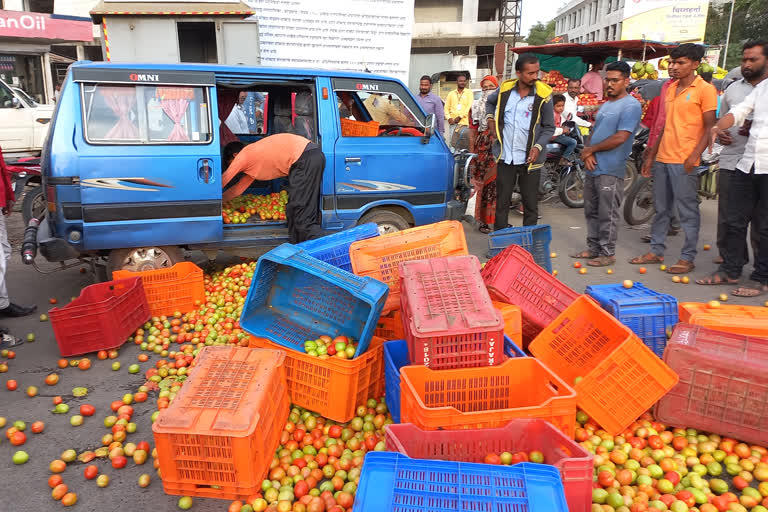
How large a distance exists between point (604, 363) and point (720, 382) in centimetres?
68

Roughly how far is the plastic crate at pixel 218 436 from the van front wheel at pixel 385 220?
3483 mm

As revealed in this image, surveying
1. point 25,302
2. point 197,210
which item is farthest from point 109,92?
point 25,302

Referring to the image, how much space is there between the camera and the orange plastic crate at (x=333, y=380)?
3305mm

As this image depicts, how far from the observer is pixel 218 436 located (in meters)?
2.65

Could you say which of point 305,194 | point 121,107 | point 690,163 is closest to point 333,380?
point 305,194

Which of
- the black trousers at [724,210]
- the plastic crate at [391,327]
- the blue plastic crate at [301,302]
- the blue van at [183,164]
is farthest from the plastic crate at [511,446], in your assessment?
the black trousers at [724,210]

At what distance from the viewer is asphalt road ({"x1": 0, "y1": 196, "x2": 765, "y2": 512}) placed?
2.95m

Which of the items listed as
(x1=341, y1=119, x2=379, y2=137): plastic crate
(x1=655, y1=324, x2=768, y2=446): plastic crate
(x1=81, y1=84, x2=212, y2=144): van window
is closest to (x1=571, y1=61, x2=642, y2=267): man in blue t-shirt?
(x1=341, y1=119, x2=379, y2=137): plastic crate

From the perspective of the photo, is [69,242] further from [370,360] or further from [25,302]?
[370,360]

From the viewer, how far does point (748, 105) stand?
16.9ft

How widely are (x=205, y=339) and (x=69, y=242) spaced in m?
1.70

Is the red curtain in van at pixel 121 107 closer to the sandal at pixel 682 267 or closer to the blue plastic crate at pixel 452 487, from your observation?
the blue plastic crate at pixel 452 487

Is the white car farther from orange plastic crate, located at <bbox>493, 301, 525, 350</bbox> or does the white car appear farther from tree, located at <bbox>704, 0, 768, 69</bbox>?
tree, located at <bbox>704, 0, 768, 69</bbox>

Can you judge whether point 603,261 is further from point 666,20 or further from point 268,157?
point 666,20
